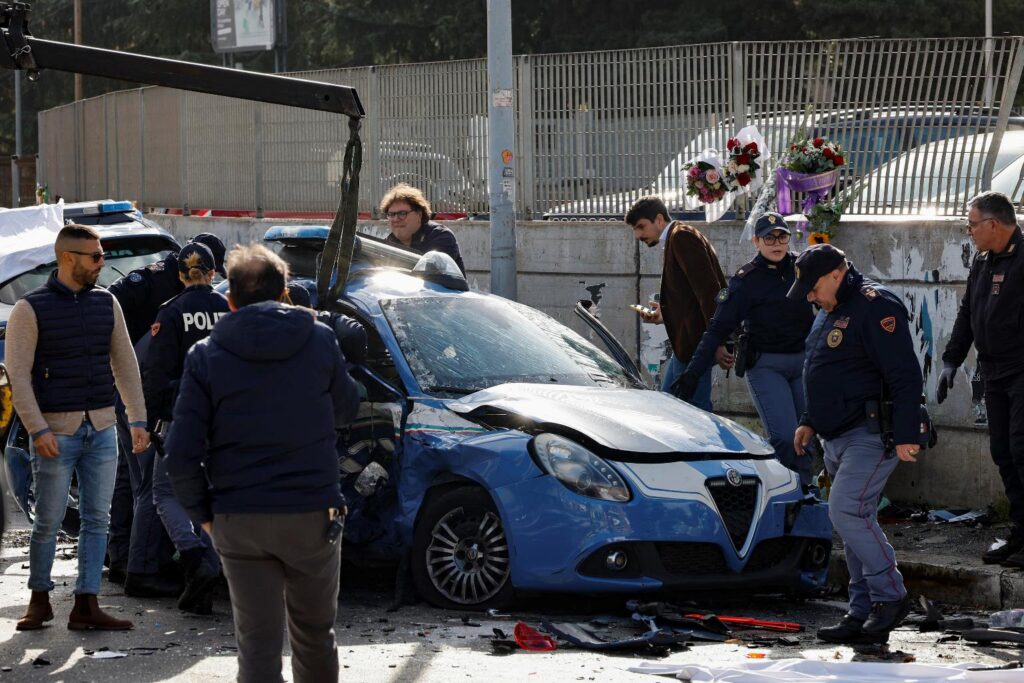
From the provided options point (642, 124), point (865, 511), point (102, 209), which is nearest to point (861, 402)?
point (865, 511)

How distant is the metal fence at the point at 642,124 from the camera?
11062 mm

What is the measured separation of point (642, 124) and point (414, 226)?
275 centimetres

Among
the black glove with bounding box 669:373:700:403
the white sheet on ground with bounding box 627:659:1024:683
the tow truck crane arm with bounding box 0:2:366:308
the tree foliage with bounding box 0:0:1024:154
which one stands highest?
the tree foliage with bounding box 0:0:1024:154

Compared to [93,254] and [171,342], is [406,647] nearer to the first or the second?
[171,342]

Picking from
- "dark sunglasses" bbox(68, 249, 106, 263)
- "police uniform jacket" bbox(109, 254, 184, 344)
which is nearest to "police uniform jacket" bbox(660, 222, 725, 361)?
"police uniform jacket" bbox(109, 254, 184, 344)

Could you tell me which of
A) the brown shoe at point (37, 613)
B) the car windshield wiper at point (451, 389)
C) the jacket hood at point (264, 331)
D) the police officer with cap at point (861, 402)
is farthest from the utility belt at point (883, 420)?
the brown shoe at point (37, 613)

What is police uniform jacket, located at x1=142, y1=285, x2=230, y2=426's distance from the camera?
7465mm

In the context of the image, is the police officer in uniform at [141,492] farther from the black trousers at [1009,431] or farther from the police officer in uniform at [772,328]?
the black trousers at [1009,431]

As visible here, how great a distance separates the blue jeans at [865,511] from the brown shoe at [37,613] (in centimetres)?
360

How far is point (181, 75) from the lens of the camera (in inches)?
279

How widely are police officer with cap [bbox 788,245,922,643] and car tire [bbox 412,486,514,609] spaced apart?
1.53m

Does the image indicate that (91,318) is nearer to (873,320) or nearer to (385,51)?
(873,320)

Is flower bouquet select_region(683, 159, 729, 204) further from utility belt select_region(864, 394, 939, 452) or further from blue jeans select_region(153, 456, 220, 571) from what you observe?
blue jeans select_region(153, 456, 220, 571)

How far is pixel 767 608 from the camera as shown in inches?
318
